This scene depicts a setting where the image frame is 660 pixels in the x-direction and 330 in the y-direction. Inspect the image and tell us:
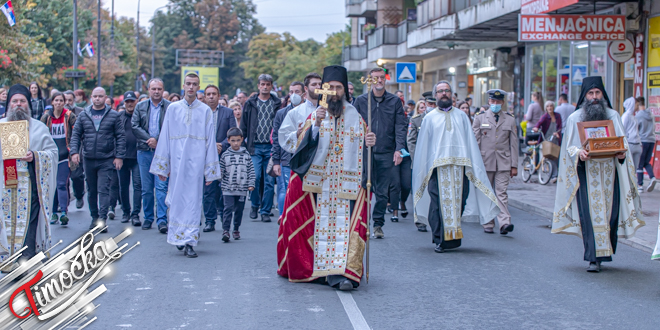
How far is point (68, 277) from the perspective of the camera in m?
4.55

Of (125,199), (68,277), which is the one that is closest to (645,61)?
(125,199)

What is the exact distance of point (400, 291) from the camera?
7262mm

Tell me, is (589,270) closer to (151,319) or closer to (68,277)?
(151,319)

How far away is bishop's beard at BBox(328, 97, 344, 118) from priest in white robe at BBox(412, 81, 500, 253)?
2508mm

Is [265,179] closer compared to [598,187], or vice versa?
[598,187]

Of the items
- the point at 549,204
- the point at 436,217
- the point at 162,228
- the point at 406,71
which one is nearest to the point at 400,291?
the point at 436,217

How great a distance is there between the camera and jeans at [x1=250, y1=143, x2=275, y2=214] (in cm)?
1237

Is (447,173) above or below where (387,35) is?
below

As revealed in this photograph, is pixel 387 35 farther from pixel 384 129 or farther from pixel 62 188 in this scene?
pixel 384 129

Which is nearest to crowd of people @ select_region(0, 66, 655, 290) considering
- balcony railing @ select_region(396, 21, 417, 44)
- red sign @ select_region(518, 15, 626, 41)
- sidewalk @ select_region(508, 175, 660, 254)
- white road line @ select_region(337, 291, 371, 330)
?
white road line @ select_region(337, 291, 371, 330)

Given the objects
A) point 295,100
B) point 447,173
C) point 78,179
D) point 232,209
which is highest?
point 295,100

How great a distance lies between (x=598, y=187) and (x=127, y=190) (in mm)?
6980

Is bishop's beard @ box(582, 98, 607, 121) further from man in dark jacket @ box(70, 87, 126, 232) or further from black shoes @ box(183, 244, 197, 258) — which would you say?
man in dark jacket @ box(70, 87, 126, 232)

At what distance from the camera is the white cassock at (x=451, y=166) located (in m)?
9.52
